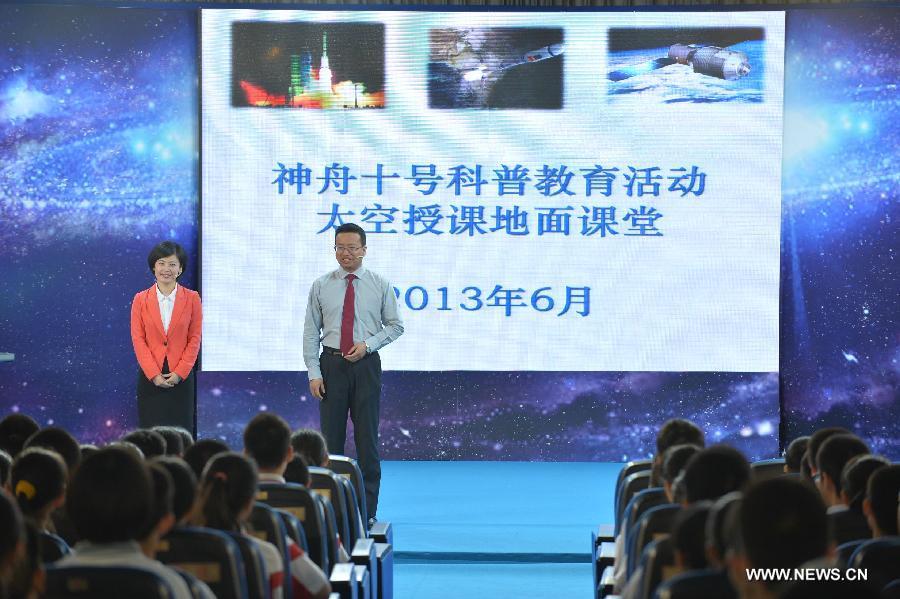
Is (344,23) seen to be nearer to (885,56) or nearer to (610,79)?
(610,79)

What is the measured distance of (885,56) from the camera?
7.68 meters

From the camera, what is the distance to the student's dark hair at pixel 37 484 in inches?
115

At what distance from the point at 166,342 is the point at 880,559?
4564 millimetres

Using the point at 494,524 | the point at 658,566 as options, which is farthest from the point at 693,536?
the point at 494,524

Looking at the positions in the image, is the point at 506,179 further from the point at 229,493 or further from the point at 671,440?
the point at 229,493

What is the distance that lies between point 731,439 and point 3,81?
485cm

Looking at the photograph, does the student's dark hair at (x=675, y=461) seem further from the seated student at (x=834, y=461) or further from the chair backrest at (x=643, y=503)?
the seated student at (x=834, y=461)

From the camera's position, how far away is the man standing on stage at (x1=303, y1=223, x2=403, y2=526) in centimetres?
582

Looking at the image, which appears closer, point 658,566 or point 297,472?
point 658,566

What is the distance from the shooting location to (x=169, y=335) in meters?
6.39

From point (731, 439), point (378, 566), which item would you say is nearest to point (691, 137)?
point (731, 439)

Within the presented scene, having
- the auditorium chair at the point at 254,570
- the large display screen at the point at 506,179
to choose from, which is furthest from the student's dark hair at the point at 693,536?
the large display screen at the point at 506,179

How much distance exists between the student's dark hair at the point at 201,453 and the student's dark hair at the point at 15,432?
3.21ft

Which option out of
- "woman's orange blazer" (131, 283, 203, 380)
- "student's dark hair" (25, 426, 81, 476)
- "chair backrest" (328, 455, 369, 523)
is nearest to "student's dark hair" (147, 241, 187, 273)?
"woman's orange blazer" (131, 283, 203, 380)
